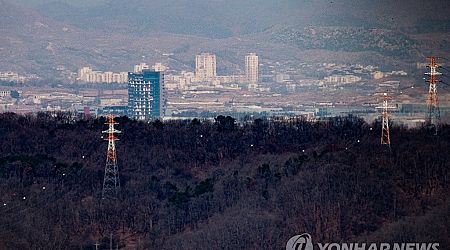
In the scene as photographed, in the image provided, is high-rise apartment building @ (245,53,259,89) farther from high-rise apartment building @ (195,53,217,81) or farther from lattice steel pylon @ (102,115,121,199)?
lattice steel pylon @ (102,115,121,199)

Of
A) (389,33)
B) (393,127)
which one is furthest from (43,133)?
(389,33)

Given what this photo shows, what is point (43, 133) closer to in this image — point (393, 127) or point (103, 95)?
point (393, 127)

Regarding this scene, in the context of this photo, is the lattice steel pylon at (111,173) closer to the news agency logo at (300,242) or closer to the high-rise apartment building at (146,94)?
the news agency logo at (300,242)

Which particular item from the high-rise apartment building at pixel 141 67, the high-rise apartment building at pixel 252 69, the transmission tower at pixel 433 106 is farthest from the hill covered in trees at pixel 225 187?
the high-rise apartment building at pixel 141 67

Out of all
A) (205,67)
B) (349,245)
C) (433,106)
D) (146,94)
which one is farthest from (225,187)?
(205,67)

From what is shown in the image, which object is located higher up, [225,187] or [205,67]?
[205,67]

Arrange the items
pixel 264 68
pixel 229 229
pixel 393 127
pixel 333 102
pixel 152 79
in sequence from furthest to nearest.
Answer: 1. pixel 264 68
2. pixel 152 79
3. pixel 333 102
4. pixel 393 127
5. pixel 229 229

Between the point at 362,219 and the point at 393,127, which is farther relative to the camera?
the point at 393,127

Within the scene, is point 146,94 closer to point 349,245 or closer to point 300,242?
point 300,242

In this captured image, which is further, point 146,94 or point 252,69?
point 252,69
